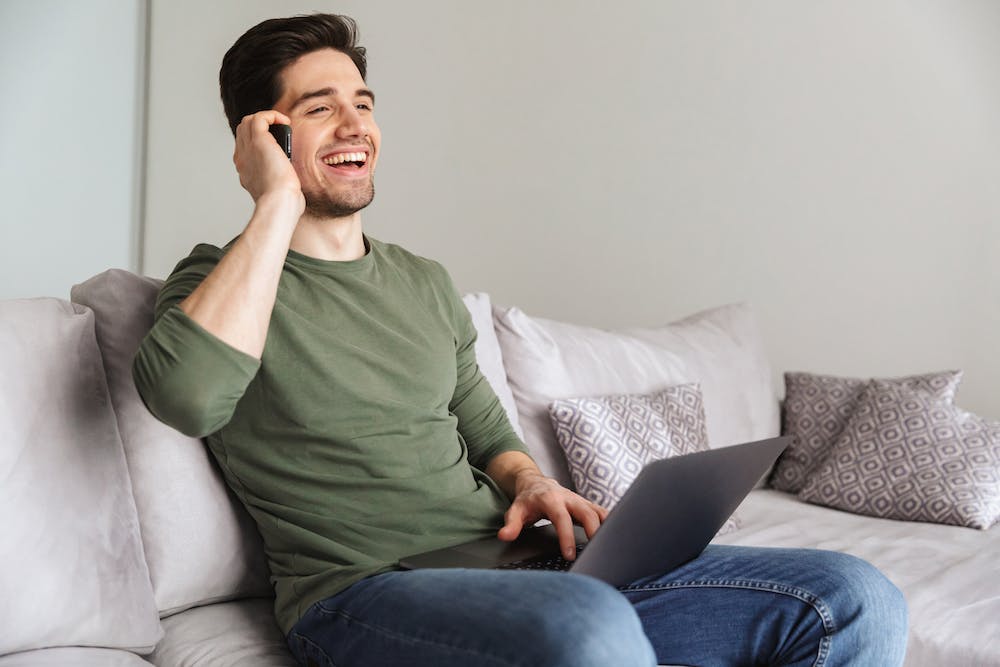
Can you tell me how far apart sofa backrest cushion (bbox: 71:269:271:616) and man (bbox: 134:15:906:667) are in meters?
0.08

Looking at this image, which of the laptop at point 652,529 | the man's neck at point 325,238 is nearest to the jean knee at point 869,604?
the laptop at point 652,529

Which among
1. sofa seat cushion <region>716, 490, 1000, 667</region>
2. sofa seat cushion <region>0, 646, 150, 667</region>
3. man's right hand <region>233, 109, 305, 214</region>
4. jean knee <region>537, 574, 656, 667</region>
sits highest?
man's right hand <region>233, 109, 305, 214</region>

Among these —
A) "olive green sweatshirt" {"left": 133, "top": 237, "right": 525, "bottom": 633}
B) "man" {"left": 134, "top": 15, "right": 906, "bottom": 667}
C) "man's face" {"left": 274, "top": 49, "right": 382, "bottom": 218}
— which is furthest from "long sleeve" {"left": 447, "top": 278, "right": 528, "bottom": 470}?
"man's face" {"left": 274, "top": 49, "right": 382, "bottom": 218}

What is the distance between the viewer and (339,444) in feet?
4.17

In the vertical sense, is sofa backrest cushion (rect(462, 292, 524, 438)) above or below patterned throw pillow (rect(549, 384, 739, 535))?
above

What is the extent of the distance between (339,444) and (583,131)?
7.45ft

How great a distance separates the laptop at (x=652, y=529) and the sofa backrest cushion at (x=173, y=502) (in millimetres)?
364

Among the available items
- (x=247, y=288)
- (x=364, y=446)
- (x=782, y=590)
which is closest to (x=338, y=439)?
(x=364, y=446)

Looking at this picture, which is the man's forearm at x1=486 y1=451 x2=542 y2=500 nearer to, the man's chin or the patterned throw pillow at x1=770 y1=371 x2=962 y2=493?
the man's chin

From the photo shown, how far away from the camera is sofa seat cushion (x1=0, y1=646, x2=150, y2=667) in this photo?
1167 millimetres

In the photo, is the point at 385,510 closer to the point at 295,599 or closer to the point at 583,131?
the point at 295,599

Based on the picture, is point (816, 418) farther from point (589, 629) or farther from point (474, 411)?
point (589, 629)

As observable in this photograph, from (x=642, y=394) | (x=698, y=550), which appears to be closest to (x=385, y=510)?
(x=698, y=550)

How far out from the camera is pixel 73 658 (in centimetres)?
120
